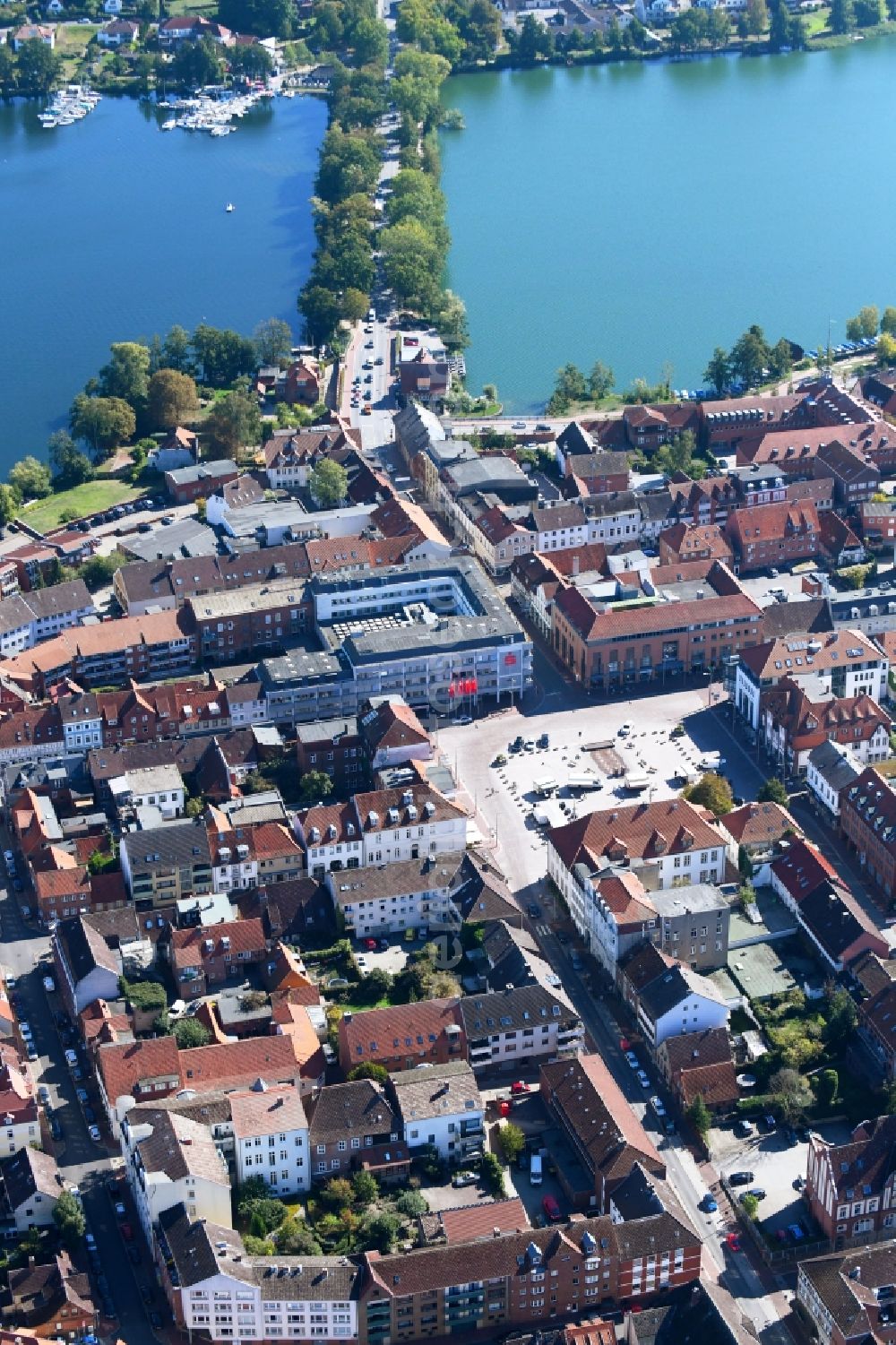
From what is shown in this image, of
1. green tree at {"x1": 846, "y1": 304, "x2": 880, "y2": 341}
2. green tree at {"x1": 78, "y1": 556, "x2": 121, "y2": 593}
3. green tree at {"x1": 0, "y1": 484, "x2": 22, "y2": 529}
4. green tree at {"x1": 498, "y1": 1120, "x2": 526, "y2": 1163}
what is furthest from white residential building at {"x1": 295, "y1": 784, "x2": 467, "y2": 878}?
green tree at {"x1": 846, "y1": 304, "x2": 880, "y2": 341}

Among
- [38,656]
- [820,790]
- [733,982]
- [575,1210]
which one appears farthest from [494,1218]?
[38,656]

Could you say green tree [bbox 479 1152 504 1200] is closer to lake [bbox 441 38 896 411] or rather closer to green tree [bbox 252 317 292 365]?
lake [bbox 441 38 896 411]

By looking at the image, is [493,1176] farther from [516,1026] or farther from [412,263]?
[412,263]

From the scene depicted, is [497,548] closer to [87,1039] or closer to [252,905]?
[252,905]

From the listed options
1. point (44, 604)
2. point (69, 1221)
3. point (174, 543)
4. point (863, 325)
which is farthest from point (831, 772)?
point (863, 325)

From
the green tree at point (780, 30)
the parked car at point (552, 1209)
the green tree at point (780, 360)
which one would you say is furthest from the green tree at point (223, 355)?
the green tree at point (780, 30)

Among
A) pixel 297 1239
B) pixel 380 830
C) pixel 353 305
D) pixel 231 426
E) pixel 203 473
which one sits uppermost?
pixel 353 305

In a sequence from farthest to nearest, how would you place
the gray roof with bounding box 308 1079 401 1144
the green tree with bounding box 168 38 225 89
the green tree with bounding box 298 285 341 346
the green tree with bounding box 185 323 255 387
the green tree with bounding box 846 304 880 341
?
the green tree with bounding box 168 38 225 89 → the green tree with bounding box 298 285 341 346 → the green tree with bounding box 846 304 880 341 → the green tree with bounding box 185 323 255 387 → the gray roof with bounding box 308 1079 401 1144
